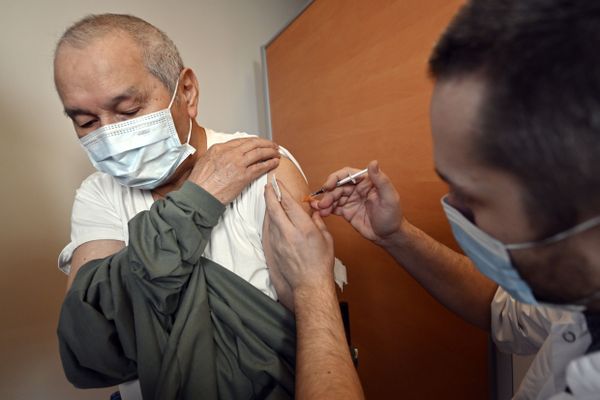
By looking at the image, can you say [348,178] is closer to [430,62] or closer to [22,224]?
[430,62]

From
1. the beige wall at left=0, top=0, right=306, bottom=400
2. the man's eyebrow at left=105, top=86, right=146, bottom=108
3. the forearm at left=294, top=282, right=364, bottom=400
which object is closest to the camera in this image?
the forearm at left=294, top=282, right=364, bottom=400

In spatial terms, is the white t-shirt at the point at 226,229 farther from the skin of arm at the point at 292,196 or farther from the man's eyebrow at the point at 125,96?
the man's eyebrow at the point at 125,96

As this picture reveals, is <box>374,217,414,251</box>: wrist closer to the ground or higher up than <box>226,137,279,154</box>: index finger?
closer to the ground

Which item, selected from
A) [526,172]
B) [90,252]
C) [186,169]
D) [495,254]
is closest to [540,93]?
[526,172]

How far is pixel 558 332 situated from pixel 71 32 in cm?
125

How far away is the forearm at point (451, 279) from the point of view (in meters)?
0.88

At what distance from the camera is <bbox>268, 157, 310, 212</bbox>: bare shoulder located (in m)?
0.87

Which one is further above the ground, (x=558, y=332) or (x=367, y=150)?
(x=367, y=150)

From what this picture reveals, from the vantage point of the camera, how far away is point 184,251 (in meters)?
0.73

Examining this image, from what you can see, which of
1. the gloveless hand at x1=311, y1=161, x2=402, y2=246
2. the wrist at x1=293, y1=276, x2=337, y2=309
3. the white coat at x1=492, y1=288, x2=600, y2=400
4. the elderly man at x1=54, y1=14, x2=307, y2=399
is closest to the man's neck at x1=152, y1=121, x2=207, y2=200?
the elderly man at x1=54, y1=14, x2=307, y2=399

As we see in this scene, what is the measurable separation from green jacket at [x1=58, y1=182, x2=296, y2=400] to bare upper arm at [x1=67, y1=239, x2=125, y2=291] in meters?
0.08

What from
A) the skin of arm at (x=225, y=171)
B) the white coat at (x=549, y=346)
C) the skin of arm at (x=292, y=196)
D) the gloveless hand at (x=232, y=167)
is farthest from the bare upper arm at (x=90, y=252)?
the white coat at (x=549, y=346)

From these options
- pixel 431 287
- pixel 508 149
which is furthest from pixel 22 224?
pixel 508 149

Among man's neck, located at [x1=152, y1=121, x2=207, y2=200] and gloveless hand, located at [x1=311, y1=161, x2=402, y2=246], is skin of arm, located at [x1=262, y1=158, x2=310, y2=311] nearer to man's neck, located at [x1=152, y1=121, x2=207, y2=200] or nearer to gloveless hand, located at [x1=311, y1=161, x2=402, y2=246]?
gloveless hand, located at [x1=311, y1=161, x2=402, y2=246]
